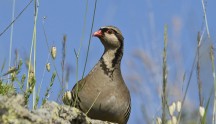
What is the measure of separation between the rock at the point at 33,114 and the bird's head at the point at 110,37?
125 inches

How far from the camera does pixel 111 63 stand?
6500 millimetres

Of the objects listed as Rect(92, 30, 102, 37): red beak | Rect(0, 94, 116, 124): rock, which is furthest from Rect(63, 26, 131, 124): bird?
Rect(0, 94, 116, 124): rock

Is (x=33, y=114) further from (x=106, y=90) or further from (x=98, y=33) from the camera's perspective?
(x=98, y=33)

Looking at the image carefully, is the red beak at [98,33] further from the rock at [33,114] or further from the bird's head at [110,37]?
the rock at [33,114]

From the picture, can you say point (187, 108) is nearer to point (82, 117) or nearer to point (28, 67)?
point (28, 67)

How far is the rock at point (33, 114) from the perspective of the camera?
118 inches

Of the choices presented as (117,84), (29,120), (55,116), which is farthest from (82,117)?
(117,84)

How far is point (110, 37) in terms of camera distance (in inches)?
268

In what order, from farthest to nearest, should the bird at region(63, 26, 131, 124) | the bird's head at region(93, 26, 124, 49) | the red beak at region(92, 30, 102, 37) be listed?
the bird's head at region(93, 26, 124, 49) → the red beak at region(92, 30, 102, 37) → the bird at region(63, 26, 131, 124)

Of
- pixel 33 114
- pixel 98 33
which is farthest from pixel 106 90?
pixel 33 114

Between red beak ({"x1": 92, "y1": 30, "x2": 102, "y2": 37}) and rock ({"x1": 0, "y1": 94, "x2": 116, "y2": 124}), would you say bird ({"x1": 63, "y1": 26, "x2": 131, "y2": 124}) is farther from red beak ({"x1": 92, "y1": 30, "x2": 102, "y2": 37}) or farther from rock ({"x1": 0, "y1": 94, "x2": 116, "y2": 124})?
rock ({"x1": 0, "y1": 94, "x2": 116, "y2": 124})

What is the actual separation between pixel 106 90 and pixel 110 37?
0.97m

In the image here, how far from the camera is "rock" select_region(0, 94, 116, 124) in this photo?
3.00 meters

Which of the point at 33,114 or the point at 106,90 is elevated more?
the point at 33,114
